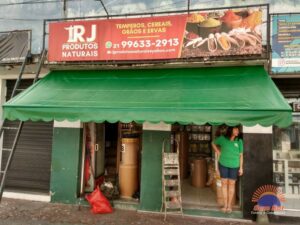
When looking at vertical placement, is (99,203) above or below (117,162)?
below

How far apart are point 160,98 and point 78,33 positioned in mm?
2942

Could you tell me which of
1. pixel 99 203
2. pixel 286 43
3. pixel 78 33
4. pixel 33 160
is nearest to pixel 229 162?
pixel 286 43

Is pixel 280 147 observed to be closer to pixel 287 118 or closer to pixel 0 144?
pixel 287 118

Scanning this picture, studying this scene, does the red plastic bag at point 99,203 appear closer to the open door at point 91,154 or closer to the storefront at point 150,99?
the storefront at point 150,99

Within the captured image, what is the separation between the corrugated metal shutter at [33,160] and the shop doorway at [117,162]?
1.10 metres

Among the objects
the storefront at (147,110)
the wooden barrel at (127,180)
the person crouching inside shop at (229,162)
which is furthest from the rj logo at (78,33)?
the person crouching inside shop at (229,162)

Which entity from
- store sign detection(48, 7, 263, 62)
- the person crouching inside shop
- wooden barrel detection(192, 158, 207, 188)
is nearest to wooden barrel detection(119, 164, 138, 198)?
wooden barrel detection(192, 158, 207, 188)

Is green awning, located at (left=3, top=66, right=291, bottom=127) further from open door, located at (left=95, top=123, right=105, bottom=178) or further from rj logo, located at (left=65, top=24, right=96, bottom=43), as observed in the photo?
open door, located at (left=95, top=123, right=105, bottom=178)

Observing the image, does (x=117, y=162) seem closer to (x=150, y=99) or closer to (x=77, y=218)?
(x=77, y=218)

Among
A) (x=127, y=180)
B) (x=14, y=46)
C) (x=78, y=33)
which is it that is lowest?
(x=127, y=180)

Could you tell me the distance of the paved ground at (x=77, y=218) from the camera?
6.34 m

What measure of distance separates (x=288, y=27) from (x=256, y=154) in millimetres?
3022

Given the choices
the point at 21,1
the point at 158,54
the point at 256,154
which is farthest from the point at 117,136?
the point at 21,1

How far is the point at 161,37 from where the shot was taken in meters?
6.68
